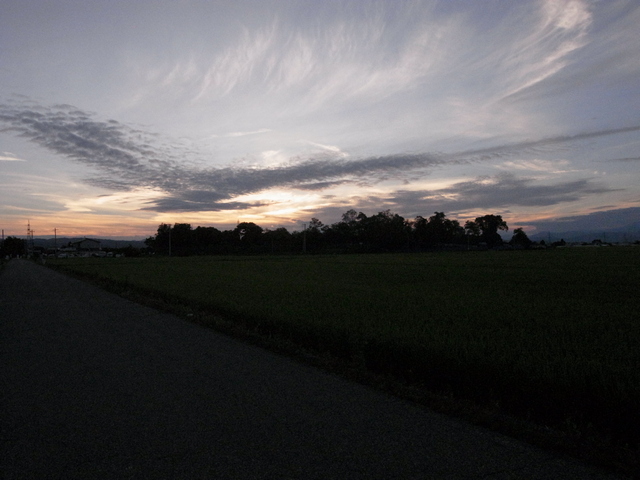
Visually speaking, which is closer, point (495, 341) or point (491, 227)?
point (495, 341)

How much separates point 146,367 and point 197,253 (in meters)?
104

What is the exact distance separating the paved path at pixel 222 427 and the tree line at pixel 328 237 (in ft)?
331

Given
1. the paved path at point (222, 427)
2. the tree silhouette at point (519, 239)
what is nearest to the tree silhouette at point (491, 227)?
the tree silhouette at point (519, 239)

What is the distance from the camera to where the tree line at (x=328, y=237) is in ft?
375

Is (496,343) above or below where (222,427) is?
above

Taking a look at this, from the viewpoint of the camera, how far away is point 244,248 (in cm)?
11088

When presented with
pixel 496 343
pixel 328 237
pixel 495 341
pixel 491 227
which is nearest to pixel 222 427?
pixel 496 343

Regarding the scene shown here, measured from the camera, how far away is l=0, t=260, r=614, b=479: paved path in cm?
335

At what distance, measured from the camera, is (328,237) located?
136 metres

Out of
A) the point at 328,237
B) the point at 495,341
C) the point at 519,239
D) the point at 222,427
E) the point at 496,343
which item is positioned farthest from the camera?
the point at 519,239

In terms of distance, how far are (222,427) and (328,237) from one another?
13199 centimetres

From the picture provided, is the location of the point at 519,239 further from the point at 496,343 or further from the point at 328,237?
the point at 496,343

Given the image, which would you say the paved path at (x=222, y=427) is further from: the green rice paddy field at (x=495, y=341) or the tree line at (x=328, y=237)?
the tree line at (x=328, y=237)

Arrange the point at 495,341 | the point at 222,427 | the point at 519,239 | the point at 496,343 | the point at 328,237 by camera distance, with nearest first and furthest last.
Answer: the point at 222,427, the point at 496,343, the point at 495,341, the point at 328,237, the point at 519,239
